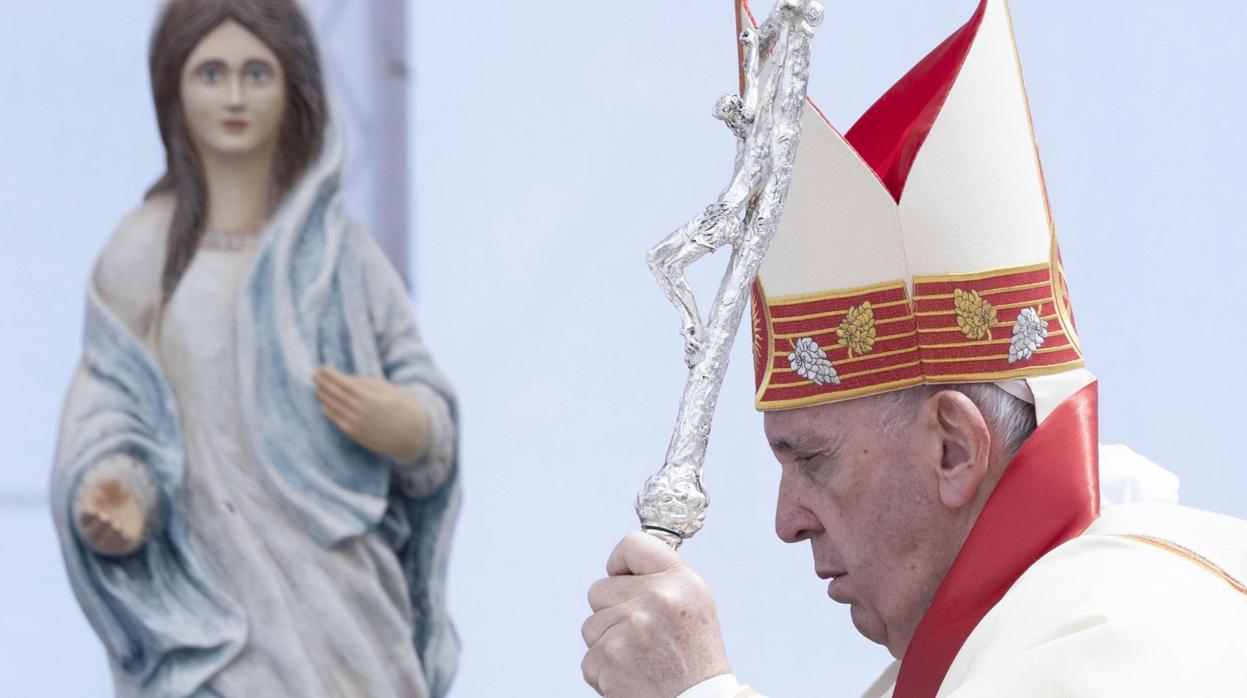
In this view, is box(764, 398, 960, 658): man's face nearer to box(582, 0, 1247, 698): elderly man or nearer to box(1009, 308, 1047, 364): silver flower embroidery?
box(582, 0, 1247, 698): elderly man

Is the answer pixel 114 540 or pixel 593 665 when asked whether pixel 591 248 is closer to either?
pixel 114 540

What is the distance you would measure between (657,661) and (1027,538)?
0.55 metres

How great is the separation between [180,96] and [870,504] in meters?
2.59

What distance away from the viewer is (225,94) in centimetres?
410

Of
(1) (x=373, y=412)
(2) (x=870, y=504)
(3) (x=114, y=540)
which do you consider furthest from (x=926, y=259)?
(3) (x=114, y=540)

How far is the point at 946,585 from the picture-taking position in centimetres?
198

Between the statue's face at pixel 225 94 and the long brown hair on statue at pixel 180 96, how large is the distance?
0.06 ft

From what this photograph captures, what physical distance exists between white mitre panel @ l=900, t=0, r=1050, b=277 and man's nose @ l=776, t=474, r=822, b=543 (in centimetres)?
31

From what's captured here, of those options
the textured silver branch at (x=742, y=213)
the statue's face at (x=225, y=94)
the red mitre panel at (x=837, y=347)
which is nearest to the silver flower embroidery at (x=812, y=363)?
the red mitre panel at (x=837, y=347)

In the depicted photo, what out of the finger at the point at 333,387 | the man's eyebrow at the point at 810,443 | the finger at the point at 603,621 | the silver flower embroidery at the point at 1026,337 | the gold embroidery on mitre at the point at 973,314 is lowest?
the finger at the point at 333,387

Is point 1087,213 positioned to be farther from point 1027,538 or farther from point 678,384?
point 1027,538

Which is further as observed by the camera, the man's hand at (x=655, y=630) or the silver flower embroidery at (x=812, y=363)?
the silver flower embroidery at (x=812, y=363)

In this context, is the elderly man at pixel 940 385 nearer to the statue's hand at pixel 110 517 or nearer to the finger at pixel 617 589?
the finger at pixel 617 589

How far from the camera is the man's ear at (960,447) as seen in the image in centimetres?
200
